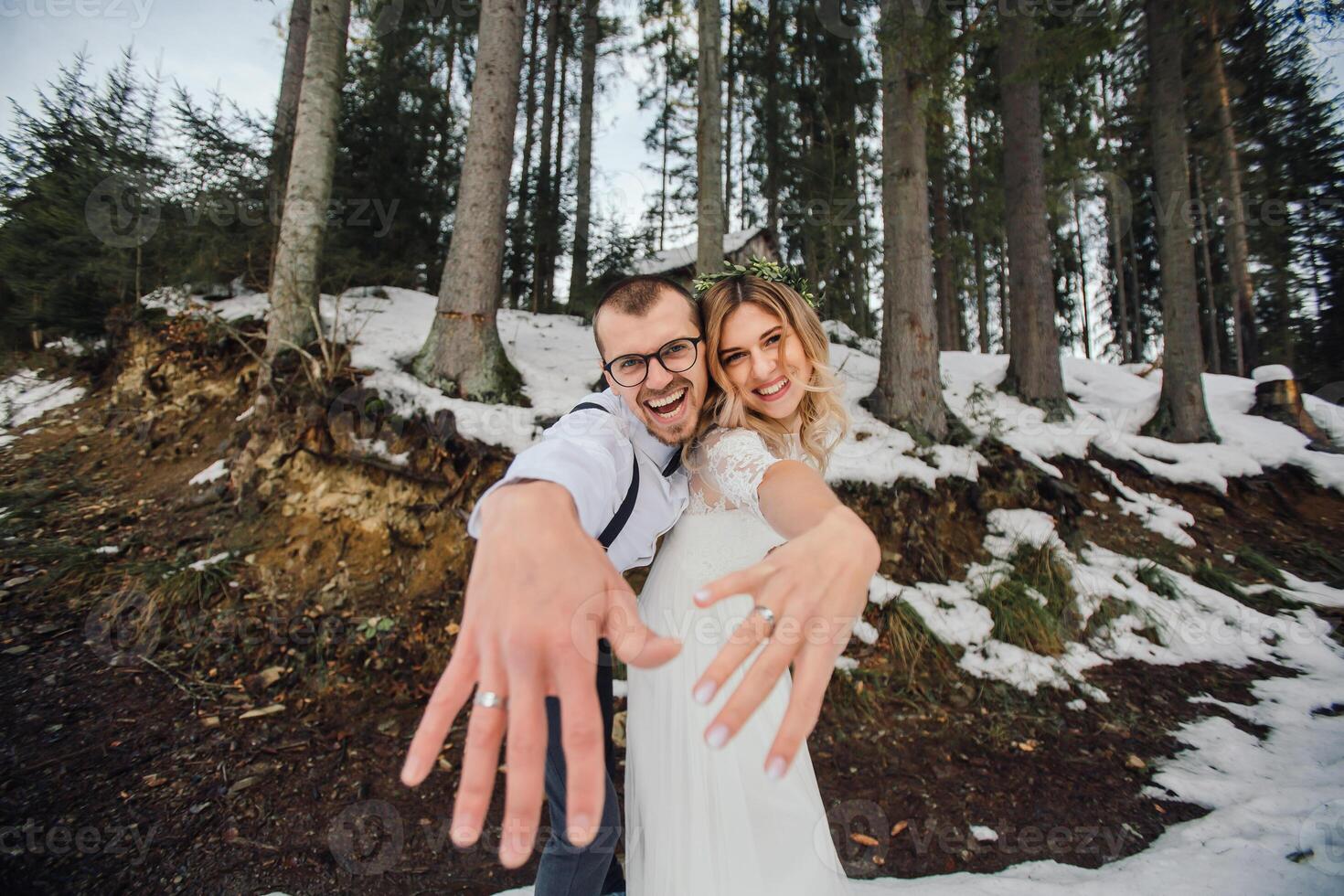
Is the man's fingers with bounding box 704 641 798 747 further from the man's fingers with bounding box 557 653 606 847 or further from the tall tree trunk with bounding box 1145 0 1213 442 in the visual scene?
the tall tree trunk with bounding box 1145 0 1213 442

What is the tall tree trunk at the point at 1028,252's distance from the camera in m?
6.62

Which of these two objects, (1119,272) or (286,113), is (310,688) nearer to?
(286,113)

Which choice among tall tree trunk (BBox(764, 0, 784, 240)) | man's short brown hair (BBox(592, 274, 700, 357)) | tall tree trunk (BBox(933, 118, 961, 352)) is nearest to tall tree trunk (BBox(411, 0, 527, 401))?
man's short brown hair (BBox(592, 274, 700, 357))

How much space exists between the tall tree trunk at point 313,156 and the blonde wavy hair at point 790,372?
4.01 meters

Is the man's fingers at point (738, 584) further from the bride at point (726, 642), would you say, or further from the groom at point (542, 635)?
the bride at point (726, 642)

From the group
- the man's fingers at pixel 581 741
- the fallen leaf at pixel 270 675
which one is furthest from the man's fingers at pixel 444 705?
the fallen leaf at pixel 270 675

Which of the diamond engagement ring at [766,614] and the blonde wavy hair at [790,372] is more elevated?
the blonde wavy hair at [790,372]

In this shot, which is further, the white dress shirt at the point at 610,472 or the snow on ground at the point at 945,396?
the snow on ground at the point at 945,396

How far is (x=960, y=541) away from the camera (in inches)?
172

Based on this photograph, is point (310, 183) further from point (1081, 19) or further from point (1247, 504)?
point (1247, 504)

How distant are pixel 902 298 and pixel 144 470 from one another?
6.82 m

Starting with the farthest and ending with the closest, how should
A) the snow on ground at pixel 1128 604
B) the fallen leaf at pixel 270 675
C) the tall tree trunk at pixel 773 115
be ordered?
the tall tree trunk at pixel 773 115, the fallen leaf at pixel 270 675, the snow on ground at pixel 1128 604

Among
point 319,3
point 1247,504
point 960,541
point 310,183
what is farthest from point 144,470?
point 1247,504

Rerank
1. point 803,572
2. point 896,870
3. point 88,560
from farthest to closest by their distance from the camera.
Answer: point 88,560 → point 896,870 → point 803,572
